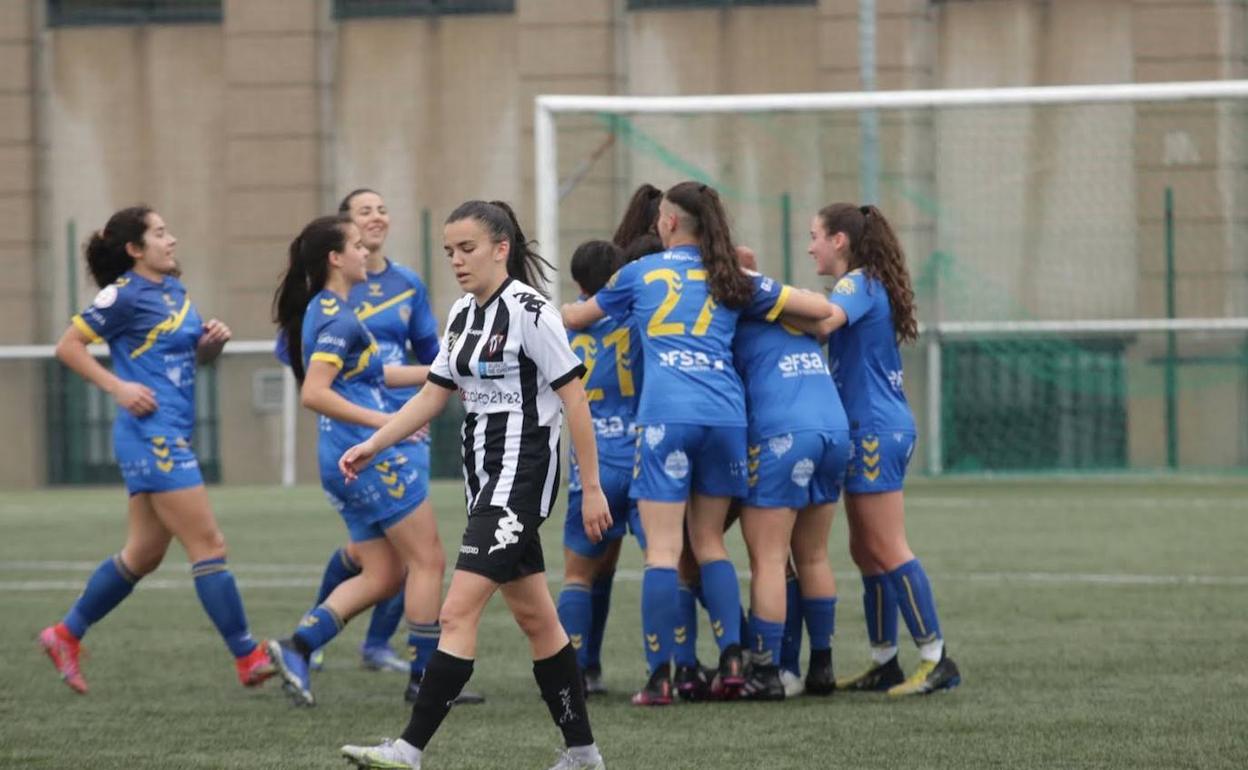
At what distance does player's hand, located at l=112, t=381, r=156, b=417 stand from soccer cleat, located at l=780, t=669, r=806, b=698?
102 inches

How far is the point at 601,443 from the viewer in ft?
26.3

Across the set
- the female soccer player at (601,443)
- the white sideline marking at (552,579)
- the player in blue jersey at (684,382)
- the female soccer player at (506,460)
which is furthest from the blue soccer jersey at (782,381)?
the white sideline marking at (552,579)

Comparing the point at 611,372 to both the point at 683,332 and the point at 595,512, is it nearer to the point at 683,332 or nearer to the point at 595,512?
the point at 683,332

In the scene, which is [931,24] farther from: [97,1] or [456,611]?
[456,611]

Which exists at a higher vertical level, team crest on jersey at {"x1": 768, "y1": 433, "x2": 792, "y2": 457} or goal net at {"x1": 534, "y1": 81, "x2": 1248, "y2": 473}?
goal net at {"x1": 534, "y1": 81, "x2": 1248, "y2": 473}

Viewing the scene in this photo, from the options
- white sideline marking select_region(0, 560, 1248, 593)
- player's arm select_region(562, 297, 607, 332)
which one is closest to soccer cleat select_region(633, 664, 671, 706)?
player's arm select_region(562, 297, 607, 332)

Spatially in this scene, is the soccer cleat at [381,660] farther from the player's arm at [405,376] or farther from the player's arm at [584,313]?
the player's arm at [584,313]

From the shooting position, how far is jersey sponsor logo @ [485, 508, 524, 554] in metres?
6.06

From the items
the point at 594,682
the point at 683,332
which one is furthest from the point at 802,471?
the point at 594,682

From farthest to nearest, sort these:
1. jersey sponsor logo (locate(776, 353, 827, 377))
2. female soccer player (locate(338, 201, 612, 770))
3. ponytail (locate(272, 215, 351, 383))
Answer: ponytail (locate(272, 215, 351, 383)), jersey sponsor logo (locate(776, 353, 827, 377)), female soccer player (locate(338, 201, 612, 770))

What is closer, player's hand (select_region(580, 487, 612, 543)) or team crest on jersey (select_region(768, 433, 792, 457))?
player's hand (select_region(580, 487, 612, 543))

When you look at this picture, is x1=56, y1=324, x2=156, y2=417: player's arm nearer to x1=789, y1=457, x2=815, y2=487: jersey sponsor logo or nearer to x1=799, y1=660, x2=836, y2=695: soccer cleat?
x1=789, y1=457, x2=815, y2=487: jersey sponsor logo

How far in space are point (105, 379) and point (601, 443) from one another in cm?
188

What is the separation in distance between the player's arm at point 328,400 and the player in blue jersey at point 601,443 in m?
0.86
